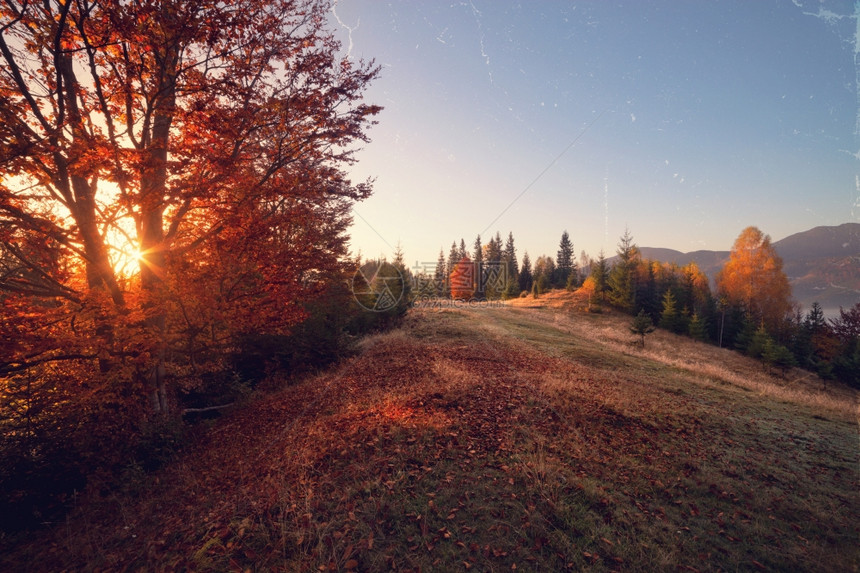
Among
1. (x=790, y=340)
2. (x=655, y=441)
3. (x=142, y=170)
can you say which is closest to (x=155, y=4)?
(x=142, y=170)

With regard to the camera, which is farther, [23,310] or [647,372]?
[647,372]

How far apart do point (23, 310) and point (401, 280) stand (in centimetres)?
2200

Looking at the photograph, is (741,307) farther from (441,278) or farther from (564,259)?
(441,278)

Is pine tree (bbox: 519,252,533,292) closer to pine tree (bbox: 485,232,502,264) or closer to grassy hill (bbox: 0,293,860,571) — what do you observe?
pine tree (bbox: 485,232,502,264)

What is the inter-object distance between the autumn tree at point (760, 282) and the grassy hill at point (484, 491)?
45.2m

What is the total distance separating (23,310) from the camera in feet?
22.7

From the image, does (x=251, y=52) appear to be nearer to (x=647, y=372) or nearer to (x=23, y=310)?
(x=23, y=310)

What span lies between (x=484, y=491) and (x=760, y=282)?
59193mm

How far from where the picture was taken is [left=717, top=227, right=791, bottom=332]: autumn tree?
44.1 metres

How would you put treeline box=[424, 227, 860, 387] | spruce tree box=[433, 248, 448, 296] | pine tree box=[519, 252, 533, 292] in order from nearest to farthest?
treeline box=[424, 227, 860, 387] → spruce tree box=[433, 248, 448, 296] → pine tree box=[519, 252, 533, 292]

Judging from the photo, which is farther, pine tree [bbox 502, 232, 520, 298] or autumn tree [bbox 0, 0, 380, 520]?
pine tree [bbox 502, 232, 520, 298]

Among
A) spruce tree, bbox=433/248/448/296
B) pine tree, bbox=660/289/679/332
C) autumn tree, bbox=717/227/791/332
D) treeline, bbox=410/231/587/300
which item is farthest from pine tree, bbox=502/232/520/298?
autumn tree, bbox=717/227/791/332

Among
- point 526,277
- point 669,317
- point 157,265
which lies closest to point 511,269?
point 526,277

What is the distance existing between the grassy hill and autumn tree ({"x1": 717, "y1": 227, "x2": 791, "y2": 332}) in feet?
148
